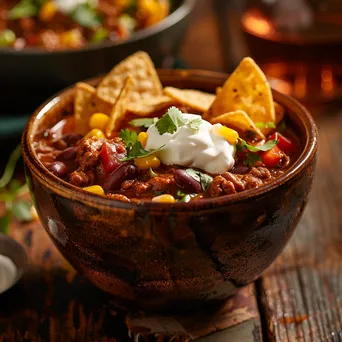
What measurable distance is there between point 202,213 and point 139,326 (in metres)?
0.65

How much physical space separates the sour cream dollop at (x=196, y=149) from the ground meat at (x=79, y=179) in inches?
9.3

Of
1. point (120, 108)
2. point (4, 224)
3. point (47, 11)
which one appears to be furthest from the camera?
point (47, 11)

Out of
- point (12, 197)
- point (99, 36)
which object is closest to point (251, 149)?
point (12, 197)

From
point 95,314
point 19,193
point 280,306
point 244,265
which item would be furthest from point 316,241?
point 19,193

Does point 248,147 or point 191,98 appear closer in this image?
point 248,147

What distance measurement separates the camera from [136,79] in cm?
295

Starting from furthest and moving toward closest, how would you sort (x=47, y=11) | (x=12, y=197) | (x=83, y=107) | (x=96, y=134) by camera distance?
(x=47, y=11) < (x=12, y=197) < (x=83, y=107) < (x=96, y=134)

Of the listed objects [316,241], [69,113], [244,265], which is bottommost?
[316,241]

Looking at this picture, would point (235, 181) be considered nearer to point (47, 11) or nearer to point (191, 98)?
point (191, 98)

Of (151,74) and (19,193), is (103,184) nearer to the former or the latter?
(151,74)

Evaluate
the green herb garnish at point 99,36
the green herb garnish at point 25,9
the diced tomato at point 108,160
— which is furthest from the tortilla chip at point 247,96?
the green herb garnish at point 25,9

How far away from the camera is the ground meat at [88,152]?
243 cm

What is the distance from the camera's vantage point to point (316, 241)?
3158mm

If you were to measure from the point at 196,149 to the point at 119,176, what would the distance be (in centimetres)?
27
